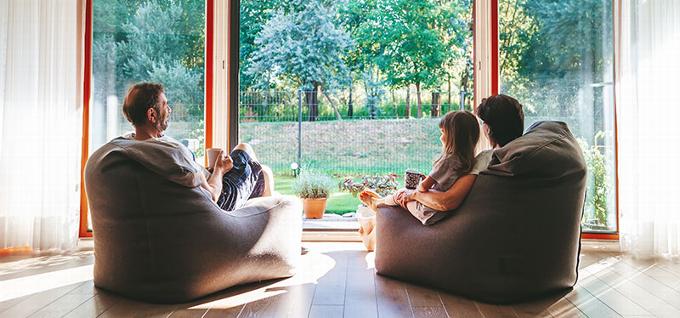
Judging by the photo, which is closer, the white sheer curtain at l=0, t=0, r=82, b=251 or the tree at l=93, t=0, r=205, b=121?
the white sheer curtain at l=0, t=0, r=82, b=251

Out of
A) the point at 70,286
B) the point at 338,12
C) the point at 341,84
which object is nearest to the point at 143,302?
the point at 70,286

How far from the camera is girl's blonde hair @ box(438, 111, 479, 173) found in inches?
105

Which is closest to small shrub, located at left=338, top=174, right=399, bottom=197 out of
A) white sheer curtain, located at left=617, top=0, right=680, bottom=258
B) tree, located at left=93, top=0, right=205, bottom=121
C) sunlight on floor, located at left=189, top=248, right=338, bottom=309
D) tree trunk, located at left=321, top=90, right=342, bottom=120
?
tree trunk, located at left=321, top=90, right=342, bottom=120

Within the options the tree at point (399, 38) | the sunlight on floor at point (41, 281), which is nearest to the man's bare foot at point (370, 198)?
the sunlight on floor at point (41, 281)

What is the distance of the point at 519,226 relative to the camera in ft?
8.00

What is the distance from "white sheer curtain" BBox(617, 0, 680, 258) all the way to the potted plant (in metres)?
2.32

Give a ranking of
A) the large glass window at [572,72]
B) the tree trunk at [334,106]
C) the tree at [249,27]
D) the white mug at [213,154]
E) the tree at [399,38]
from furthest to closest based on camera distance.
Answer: the tree at [399,38], the tree trunk at [334,106], the tree at [249,27], the large glass window at [572,72], the white mug at [213,154]

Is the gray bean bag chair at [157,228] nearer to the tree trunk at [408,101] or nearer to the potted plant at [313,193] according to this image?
the potted plant at [313,193]

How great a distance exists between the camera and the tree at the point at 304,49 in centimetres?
478

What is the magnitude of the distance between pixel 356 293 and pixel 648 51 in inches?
106

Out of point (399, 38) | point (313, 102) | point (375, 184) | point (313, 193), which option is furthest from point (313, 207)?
point (399, 38)

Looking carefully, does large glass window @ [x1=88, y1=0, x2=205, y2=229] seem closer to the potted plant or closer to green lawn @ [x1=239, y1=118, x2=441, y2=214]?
green lawn @ [x1=239, y1=118, x2=441, y2=214]

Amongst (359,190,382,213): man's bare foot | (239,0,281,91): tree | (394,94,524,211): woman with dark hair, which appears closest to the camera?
(394,94,524,211): woman with dark hair

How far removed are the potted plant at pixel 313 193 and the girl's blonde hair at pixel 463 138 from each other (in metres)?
2.01
